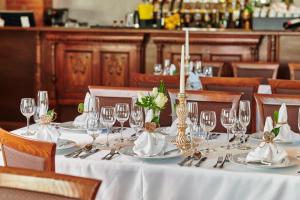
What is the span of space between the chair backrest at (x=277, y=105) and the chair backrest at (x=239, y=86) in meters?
0.63

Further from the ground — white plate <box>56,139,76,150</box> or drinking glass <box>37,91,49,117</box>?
drinking glass <box>37,91,49,117</box>

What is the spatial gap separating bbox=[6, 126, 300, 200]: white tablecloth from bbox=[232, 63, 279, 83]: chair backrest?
3207mm

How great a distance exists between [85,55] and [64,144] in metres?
4.32

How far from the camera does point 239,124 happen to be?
2873 mm

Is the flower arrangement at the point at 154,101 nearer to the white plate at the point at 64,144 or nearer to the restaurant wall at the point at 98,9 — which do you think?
the white plate at the point at 64,144

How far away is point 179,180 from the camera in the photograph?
242cm

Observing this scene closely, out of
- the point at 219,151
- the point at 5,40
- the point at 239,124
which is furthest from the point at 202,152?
the point at 5,40

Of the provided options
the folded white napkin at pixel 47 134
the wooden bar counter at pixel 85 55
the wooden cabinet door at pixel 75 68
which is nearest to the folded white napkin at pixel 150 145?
the folded white napkin at pixel 47 134

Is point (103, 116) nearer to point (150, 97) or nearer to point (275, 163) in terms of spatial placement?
point (150, 97)

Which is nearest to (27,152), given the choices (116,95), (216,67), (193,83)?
(116,95)

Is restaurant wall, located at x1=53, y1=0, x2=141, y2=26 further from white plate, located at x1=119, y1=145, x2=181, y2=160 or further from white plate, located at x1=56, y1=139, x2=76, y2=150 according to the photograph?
white plate, located at x1=119, y1=145, x2=181, y2=160

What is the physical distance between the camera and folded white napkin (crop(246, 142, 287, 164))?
8.15ft

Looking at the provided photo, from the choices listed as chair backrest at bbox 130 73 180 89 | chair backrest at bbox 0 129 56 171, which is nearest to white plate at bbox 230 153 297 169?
chair backrest at bbox 0 129 56 171

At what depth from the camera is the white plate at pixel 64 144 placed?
9.01 feet
